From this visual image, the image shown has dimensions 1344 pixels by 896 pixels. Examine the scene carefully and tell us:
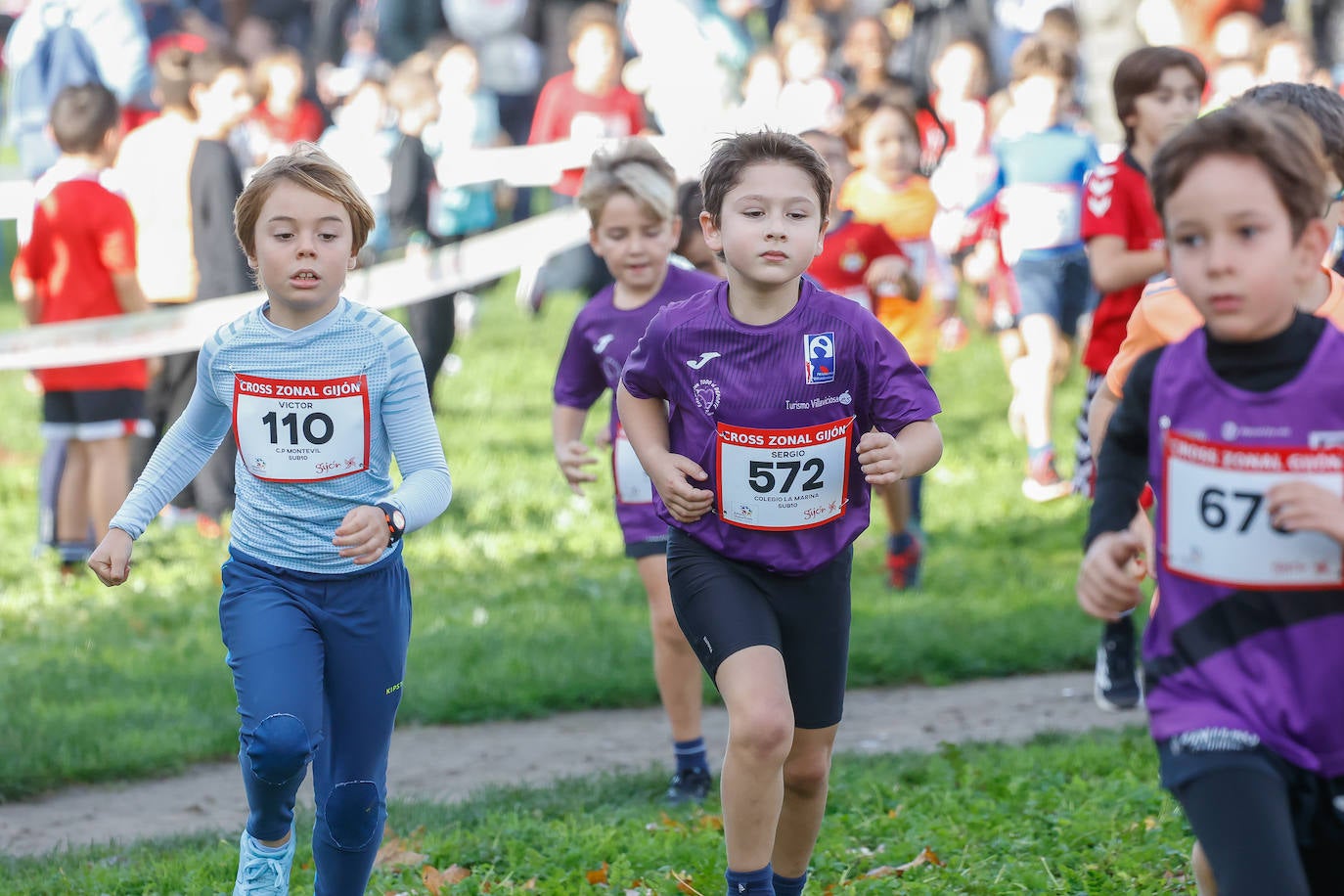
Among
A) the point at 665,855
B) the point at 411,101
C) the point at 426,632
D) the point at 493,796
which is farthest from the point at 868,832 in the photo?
the point at 411,101

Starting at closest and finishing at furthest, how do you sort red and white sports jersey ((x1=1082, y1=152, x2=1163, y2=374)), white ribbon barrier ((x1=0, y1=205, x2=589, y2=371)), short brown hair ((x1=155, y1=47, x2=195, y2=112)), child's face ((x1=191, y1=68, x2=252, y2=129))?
red and white sports jersey ((x1=1082, y1=152, x2=1163, y2=374)), white ribbon barrier ((x1=0, y1=205, x2=589, y2=371)), child's face ((x1=191, y1=68, x2=252, y2=129)), short brown hair ((x1=155, y1=47, x2=195, y2=112))

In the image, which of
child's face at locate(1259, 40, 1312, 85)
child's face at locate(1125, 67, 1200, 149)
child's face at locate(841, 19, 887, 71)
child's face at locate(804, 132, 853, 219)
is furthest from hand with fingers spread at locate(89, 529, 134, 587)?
child's face at locate(841, 19, 887, 71)

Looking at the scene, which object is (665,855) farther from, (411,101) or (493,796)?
(411,101)

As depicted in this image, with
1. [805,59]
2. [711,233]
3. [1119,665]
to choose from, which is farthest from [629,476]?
[805,59]

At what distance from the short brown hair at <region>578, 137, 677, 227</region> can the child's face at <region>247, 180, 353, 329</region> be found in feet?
5.40

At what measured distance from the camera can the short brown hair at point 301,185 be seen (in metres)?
4.07

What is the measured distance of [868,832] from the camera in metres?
5.13

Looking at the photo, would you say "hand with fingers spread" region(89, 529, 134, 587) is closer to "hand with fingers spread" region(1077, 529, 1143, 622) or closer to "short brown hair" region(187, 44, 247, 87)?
"hand with fingers spread" region(1077, 529, 1143, 622)

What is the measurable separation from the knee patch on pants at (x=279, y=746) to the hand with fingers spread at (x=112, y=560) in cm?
48

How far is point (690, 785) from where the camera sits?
5.67m

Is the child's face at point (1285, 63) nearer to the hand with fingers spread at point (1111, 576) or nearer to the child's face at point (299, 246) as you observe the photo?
the child's face at point (299, 246)

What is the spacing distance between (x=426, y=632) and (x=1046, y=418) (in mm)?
3998

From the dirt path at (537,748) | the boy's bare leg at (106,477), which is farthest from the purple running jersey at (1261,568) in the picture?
the boy's bare leg at (106,477)

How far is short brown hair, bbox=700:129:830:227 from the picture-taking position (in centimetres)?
418
